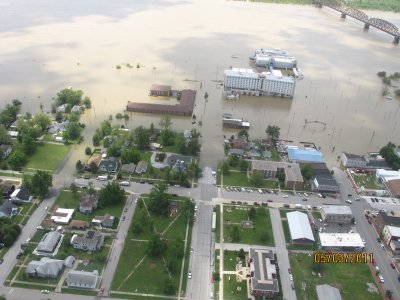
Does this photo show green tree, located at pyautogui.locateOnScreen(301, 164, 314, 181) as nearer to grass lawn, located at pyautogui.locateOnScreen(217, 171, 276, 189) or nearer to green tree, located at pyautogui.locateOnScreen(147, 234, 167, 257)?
grass lawn, located at pyautogui.locateOnScreen(217, 171, 276, 189)

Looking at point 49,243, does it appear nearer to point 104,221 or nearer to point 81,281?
point 104,221

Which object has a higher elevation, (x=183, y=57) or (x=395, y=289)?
(x=183, y=57)

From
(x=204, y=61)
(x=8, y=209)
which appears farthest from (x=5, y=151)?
(x=204, y=61)

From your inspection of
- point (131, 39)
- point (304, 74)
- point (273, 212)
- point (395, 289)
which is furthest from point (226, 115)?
point (131, 39)

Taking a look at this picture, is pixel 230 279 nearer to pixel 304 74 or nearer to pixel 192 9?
pixel 304 74

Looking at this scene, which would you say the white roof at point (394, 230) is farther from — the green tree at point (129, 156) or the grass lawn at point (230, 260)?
the green tree at point (129, 156)

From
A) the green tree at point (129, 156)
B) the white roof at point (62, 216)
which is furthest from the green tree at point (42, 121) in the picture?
the white roof at point (62, 216)

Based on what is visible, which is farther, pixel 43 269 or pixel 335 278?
pixel 335 278
